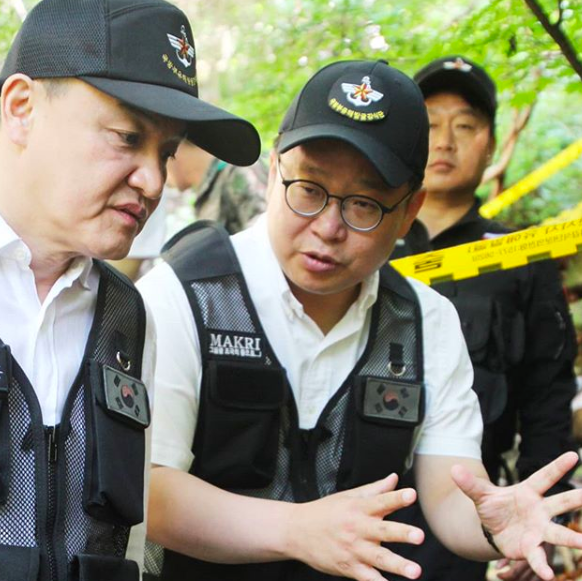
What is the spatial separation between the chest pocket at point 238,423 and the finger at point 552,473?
68cm

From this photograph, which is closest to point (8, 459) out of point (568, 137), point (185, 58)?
point (185, 58)

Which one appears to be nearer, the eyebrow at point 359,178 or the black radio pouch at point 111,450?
the black radio pouch at point 111,450

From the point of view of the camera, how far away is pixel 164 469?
2.64m

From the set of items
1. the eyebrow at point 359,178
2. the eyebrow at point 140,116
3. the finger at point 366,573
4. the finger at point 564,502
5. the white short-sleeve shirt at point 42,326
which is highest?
the eyebrow at point 140,116

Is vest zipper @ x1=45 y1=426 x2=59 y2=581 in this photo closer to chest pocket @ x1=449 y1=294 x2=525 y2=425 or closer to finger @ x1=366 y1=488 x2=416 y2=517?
finger @ x1=366 y1=488 x2=416 y2=517

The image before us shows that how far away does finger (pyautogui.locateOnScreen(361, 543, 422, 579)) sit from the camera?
227 centimetres

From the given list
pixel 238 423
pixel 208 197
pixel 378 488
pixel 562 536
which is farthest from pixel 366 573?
pixel 208 197

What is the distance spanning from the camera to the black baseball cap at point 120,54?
7.08ft

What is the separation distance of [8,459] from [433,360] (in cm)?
133

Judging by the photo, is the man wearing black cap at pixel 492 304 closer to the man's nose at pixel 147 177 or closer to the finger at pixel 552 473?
the finger at pixel 552 473

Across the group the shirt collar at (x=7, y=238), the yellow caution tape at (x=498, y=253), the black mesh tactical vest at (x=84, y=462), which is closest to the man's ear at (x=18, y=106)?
the shirt collar at (x=7, y=238)

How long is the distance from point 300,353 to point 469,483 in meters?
0.63

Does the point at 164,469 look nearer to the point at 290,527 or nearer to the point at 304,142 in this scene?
the point at 290,527

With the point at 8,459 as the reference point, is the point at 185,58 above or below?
above
